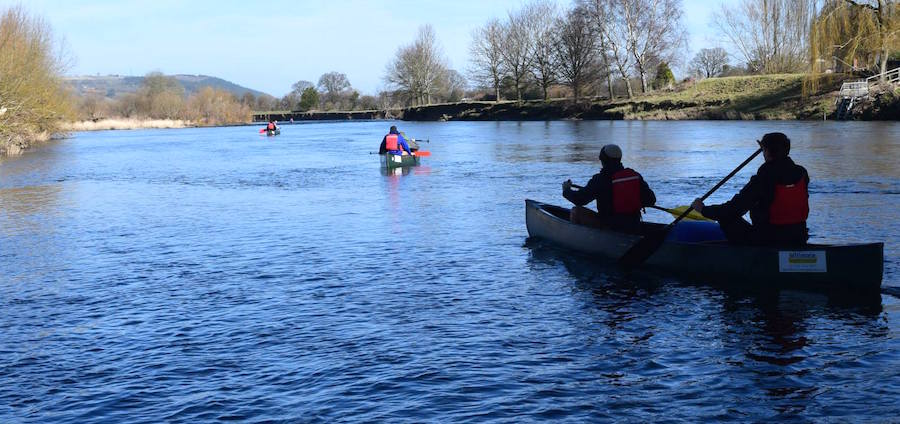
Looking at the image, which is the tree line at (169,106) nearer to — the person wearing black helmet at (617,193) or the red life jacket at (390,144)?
the red life jacket at (390,144)

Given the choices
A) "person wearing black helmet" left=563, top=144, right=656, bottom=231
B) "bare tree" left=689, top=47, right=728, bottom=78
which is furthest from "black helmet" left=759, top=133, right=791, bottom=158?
"bare tree" left=689, top=47, right=728, bottom=78

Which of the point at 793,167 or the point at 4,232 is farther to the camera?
the point at 4,232

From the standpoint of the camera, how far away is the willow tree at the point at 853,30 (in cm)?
4072

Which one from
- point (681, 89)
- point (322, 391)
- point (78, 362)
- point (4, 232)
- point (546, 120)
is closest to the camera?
point (322, 391)

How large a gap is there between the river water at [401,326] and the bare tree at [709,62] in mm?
73020

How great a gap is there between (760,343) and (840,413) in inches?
68.6

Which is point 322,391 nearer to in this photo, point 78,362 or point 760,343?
point 78,362

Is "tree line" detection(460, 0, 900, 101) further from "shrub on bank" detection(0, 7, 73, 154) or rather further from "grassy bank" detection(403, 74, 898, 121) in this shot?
"shrub on bank" detection(0, 7, 73, 154)

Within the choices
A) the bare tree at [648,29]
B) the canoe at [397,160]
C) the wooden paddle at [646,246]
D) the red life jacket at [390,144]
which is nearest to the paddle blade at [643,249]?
the wooden paddle at [646,246]

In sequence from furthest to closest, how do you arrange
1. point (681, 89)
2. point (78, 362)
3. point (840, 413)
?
point (681, 89) < point (78, 362) < point (840, 413)

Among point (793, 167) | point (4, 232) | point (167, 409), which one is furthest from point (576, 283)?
point (4, 232)

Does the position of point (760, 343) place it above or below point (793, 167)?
below

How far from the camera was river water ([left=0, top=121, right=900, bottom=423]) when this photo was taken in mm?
6355

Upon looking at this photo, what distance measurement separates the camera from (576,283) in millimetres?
10352
